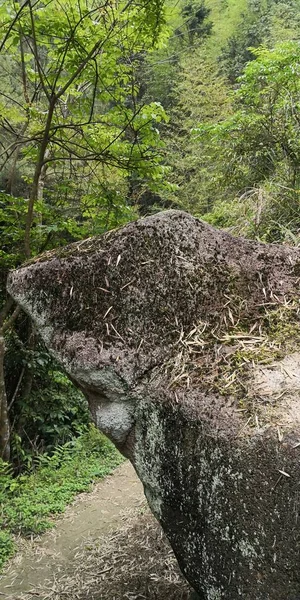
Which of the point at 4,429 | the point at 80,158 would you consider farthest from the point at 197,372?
the point at 4,429

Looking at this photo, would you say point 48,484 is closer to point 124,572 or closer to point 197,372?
point 124,572

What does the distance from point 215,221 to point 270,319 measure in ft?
19.8

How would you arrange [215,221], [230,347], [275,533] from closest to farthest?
1. [275,533]
2. [230,347]
3. [215,221]

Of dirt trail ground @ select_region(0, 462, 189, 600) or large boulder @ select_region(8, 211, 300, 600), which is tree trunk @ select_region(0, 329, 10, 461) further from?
large boulder @ select_region(8, 211, 300, 600)

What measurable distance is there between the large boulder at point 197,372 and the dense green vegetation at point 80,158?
122cm

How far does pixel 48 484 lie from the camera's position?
5.48 m

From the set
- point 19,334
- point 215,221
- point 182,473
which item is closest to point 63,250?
point 182,473

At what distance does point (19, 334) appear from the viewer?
7195 mm

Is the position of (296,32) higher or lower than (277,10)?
lower

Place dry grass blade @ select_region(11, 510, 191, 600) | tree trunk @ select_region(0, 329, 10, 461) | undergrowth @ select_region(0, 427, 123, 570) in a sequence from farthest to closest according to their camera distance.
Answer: tree trunk @ select_region(0, 329, 10, 461), undergrowth @ select_region(0, 427, 123, 570), dry grass blade @ select_region(11, 510, 191, 600)

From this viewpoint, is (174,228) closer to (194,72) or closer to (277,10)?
(194,72)

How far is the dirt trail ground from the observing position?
2.97 meters

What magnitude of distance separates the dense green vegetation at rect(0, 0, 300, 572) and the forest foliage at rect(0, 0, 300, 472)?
20mm

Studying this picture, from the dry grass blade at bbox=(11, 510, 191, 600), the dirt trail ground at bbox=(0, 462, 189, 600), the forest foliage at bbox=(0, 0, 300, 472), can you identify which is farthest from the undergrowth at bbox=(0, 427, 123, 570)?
the dry grass blade at bbox=(11, 510, 191, 600)
